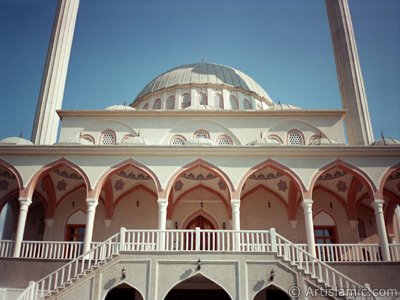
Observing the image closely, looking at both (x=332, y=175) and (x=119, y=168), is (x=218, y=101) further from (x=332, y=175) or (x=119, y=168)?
(x=119, y=168)

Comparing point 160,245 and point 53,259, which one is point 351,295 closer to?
point 160,245

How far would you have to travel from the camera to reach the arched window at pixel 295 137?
16.6m

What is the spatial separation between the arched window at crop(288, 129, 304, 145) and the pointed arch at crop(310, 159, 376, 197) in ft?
13.5

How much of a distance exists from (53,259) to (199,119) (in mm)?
8553

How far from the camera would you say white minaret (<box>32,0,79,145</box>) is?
17484mm

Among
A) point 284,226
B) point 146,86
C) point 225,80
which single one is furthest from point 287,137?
point 146,86

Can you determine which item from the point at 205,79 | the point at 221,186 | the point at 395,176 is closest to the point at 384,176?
the point at 395,176

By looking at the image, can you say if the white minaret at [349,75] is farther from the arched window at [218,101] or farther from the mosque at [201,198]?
the arched window at [218,101]

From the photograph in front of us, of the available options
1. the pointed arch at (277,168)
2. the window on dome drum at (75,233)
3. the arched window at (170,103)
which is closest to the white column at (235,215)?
the pointed arch at (277,168)

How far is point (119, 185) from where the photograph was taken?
1495 cm

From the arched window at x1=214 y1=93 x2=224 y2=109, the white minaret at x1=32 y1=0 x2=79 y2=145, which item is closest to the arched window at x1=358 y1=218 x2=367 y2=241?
the arched window at x1=214 y1=93 x2=224 y2=109

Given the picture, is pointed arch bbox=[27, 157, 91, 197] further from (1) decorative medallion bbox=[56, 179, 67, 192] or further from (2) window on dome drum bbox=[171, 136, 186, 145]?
(2) window on dome drum bbox=[171, 136, 186, 145]

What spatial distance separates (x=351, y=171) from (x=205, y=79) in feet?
36.2

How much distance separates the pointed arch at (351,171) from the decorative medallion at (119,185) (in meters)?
7.40
